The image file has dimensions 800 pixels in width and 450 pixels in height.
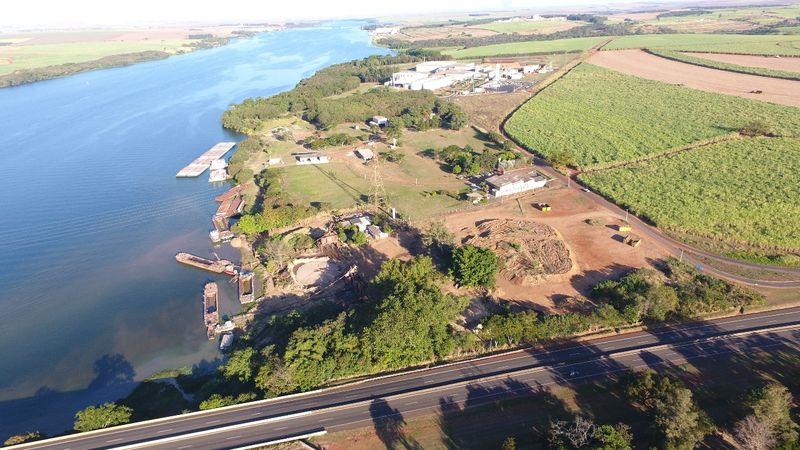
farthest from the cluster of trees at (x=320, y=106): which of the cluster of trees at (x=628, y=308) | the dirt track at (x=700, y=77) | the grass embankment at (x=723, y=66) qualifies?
the grass embankment at (x=723, y=66)

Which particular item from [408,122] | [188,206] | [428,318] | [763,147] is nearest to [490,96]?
[408,122]

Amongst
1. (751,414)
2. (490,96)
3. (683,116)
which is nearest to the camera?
(751,414)

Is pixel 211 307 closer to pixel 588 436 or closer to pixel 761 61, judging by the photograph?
pixel 588 436

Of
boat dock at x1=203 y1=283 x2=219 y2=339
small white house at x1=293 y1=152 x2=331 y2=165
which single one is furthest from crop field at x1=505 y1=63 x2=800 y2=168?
boat dock at x1=203 y1=283 x2=219 y2=339

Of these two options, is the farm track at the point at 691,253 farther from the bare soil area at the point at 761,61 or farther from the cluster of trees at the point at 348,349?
the bare soil area at the point at 761,61

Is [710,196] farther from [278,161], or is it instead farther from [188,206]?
[188,206]
